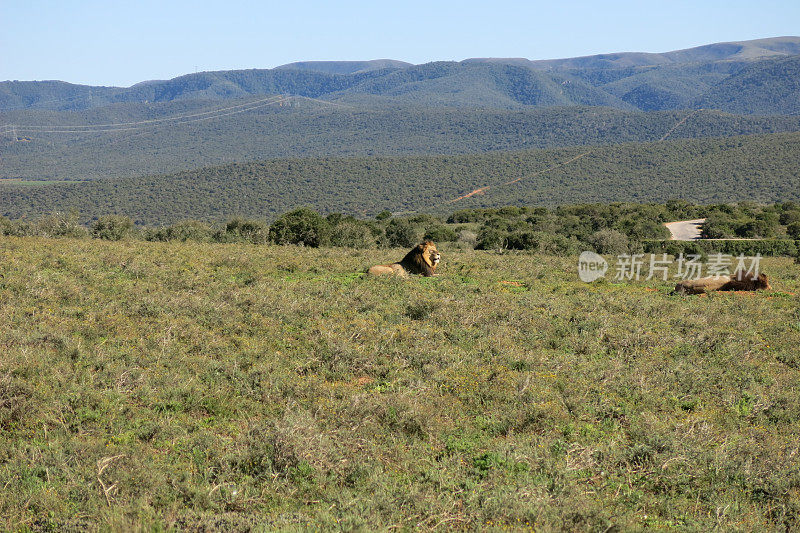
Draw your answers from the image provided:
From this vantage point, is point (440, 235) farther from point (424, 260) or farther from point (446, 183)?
point (446, 183)

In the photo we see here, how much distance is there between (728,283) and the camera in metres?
16.5

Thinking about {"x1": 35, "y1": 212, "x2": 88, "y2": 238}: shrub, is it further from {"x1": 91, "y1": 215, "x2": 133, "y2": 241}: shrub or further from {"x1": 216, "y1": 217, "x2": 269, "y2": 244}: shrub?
{"x1": 216, "y1": 217, "x2": 269, "y2": 244}: shrub

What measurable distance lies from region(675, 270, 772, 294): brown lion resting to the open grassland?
253 centimetres

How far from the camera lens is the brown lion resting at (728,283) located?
16.2 metres

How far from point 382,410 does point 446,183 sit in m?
115

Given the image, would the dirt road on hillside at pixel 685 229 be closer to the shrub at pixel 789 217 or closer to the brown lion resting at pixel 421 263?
the shrub at pixel 789 217

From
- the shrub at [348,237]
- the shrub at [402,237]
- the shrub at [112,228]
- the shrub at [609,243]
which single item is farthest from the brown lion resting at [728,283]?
the shrub at [112,228]

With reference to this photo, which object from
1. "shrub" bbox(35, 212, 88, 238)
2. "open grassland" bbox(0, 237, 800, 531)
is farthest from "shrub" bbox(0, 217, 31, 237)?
"open grassland" bbox(0, 237, 800, 531)

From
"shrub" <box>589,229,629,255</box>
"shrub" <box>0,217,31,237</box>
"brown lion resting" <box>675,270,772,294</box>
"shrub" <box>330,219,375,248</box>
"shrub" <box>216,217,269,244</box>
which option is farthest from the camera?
"shrub" <box>589,229,629,255</box>

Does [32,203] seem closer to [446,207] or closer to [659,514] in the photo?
[446,207]

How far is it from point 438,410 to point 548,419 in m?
1.39

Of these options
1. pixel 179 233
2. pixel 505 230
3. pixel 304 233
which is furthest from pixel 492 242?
pixel 179 233

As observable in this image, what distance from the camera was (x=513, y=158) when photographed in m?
132

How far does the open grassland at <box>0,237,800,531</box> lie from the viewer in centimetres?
561
